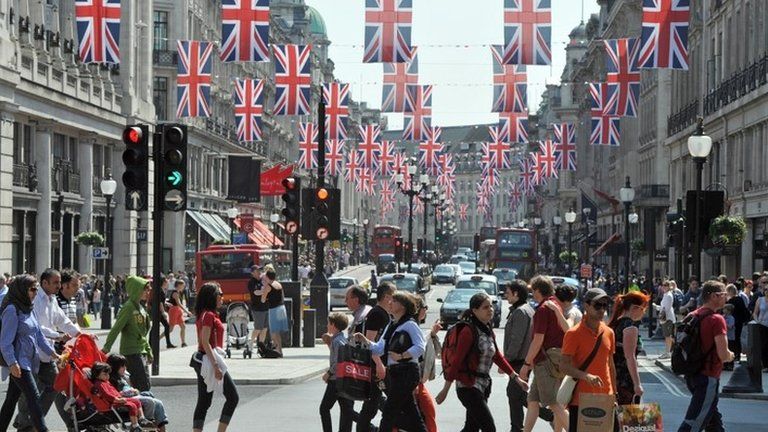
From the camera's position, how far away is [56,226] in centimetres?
5512

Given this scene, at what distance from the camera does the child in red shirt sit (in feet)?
49.6

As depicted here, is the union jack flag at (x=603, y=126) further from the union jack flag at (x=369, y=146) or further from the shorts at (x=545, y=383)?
the shorts at (x=545, y=383)

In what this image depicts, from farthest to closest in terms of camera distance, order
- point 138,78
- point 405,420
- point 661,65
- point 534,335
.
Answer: point 138,78, point 661,65, point 534,335, point 405,420

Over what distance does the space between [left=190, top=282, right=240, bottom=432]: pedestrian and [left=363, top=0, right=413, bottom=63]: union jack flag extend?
2733cm

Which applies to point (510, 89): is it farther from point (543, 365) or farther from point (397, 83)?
point (543, 365)

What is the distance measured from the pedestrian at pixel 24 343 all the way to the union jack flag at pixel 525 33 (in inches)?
1105

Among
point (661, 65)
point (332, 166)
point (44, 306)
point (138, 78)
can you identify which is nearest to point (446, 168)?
point (332, 166)

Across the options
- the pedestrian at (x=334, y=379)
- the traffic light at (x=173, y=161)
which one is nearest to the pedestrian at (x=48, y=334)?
the pedestrian at (x=334, y=379)

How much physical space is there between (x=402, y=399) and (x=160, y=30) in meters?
64.3

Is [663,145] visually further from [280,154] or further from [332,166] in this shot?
[280,154]

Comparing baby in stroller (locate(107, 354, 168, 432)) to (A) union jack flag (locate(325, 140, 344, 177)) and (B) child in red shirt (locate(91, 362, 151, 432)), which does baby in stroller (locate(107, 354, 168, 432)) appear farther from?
(A) union jack flag (locate(325, 140, 344, 177))

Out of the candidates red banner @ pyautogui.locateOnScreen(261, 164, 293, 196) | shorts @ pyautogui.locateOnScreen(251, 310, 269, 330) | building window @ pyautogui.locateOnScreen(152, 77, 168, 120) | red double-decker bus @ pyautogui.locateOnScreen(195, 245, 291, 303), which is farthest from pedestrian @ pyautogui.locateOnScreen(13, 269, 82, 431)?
building window @ pyautogui.locateOnScreen(152, 77, 168, 120)

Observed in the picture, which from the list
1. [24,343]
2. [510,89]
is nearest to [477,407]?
[24,343]

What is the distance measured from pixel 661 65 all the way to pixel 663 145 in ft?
138
